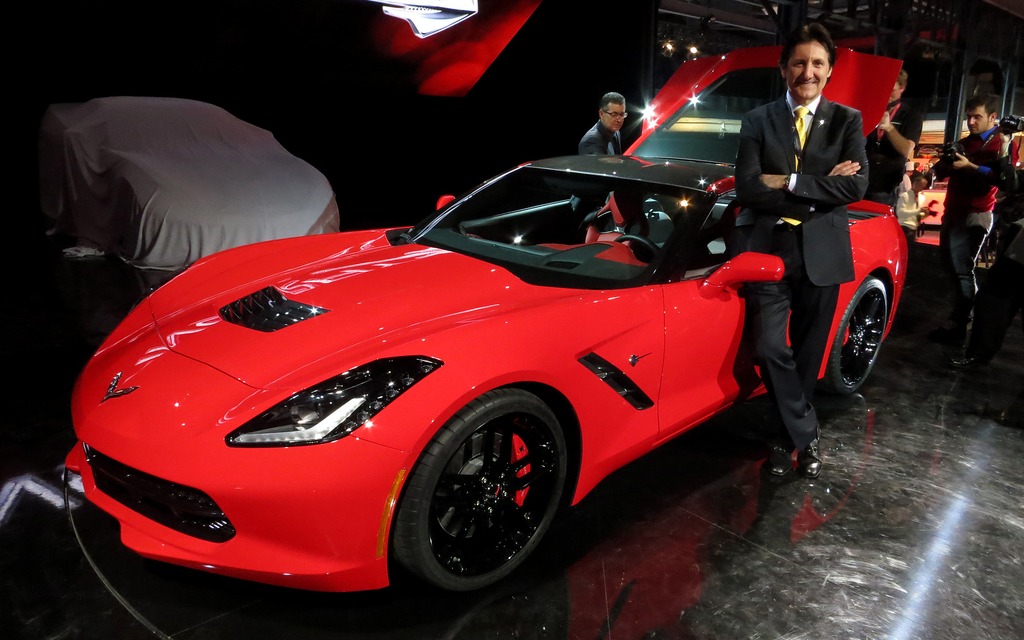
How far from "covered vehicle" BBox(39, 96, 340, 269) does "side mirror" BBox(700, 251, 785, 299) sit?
13.0ft

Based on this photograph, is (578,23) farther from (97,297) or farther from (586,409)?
(586,409)

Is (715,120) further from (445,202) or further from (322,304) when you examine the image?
(322,304)

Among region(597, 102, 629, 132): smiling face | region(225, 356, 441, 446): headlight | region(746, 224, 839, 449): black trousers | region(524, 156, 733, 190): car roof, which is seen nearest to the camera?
region(225, 356, 441, 446): headlight

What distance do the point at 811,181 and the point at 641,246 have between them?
24.1 inches

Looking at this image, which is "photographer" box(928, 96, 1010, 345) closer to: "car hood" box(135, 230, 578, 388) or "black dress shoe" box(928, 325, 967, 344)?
"black dress shoe" box(928, 325, 967, 344)

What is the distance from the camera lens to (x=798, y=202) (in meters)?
2.51

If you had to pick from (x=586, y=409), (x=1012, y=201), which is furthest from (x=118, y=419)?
(x=1012, y=201)

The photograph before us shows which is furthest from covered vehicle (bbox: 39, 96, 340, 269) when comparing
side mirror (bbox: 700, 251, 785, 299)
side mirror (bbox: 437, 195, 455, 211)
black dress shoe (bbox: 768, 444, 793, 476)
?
black dress shoe (bbox: 768, 444, 793, 476)

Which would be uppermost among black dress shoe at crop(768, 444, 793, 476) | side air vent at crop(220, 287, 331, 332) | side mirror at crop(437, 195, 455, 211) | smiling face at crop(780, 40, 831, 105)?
smiling face at crop(780, 40, 831, 105)

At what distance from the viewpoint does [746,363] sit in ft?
8.94

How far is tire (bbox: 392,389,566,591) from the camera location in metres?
1.75

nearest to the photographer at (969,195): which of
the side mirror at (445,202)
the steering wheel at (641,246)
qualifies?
the steering wheel at (641,246)

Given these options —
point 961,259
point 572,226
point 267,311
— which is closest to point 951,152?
point 961,259

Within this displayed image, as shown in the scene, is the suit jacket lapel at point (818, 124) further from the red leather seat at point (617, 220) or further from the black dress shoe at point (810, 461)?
the black dress shoe at point (810, 461)
